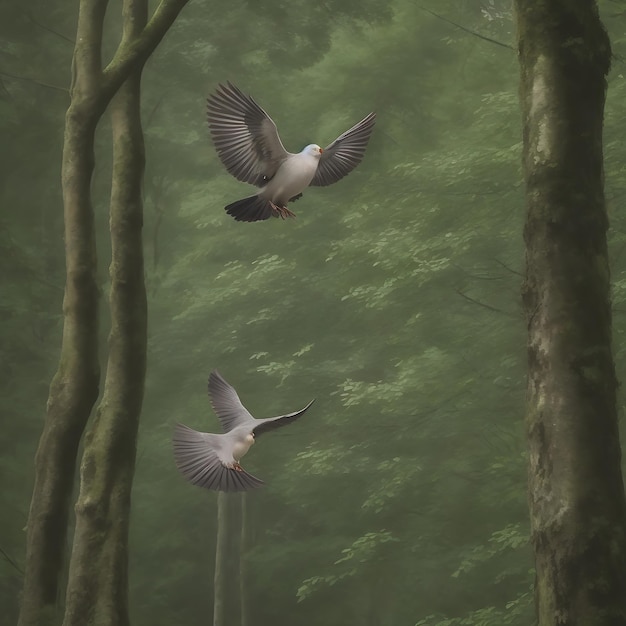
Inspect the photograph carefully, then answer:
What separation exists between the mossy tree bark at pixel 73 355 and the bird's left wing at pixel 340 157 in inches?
52.9

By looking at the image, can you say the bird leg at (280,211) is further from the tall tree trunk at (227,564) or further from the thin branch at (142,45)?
the tall tree trunk at (227,564)

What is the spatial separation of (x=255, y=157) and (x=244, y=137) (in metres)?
0.11

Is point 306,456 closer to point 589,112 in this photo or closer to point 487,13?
point 487,13

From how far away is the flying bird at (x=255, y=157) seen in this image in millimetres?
4262

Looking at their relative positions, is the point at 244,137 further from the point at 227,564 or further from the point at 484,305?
the point at 227,564

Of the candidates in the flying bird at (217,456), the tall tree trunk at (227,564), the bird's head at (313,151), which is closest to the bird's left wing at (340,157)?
the bird's head at (313,151)

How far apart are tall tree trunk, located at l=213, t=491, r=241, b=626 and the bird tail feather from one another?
39.6ft

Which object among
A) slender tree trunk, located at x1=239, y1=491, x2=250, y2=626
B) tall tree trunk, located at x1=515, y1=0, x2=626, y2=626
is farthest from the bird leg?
slender tree trunk, located at x1=239, y1=491, x2=250, y2=626

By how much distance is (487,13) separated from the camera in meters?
14.9

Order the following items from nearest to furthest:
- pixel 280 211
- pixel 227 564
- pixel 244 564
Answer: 1. pixel 280 211
2. pixel 227 564
3. pixel 244 564

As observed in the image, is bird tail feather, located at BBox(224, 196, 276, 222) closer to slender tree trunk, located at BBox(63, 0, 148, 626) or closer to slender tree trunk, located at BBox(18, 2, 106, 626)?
slender tree trunk, located at BBox(63, 0, 148, 626)

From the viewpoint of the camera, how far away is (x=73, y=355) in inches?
203

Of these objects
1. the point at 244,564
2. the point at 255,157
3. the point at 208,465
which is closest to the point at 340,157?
the point at 255,157

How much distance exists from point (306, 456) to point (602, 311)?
32.6 feet
